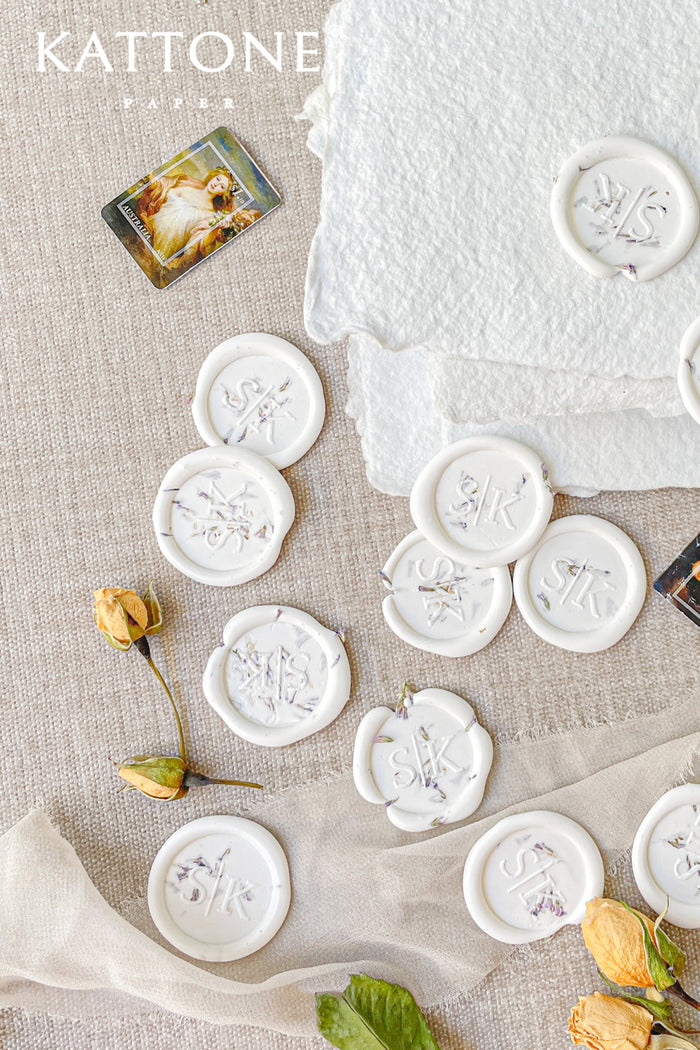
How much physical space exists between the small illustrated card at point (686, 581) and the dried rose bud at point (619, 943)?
27 centimetres

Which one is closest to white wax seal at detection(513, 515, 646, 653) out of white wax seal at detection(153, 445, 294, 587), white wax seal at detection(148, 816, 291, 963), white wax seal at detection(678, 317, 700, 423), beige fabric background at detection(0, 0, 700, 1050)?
Answer: beige fabric background at detection(0, 0, 700, 1050)

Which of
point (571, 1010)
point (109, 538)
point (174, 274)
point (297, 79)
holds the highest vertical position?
point (297, 79)

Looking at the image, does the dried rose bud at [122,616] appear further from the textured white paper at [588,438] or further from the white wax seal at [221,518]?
the textured white paper at [588,438]

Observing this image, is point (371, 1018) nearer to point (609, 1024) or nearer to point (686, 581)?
point (609, 1024)

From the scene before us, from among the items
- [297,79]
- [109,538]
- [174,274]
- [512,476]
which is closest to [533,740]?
[512,476]

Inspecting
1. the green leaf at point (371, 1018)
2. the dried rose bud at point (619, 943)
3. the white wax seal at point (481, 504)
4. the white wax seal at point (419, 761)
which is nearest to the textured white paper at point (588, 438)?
the white wax seal at point (481, 504)

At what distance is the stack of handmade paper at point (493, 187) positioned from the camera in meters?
0.67

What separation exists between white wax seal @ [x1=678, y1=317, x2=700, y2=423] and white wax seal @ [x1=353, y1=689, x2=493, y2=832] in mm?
335

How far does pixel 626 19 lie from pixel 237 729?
0.70 meters

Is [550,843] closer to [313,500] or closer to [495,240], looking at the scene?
[313,500]

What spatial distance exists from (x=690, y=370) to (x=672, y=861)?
454mm

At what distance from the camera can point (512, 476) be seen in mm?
754

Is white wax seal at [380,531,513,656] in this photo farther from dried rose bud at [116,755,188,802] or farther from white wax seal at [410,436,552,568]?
dried rose bud at [116,755,188,802]

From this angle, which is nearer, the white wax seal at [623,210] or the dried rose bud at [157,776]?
the white wax seal at [623,210]
